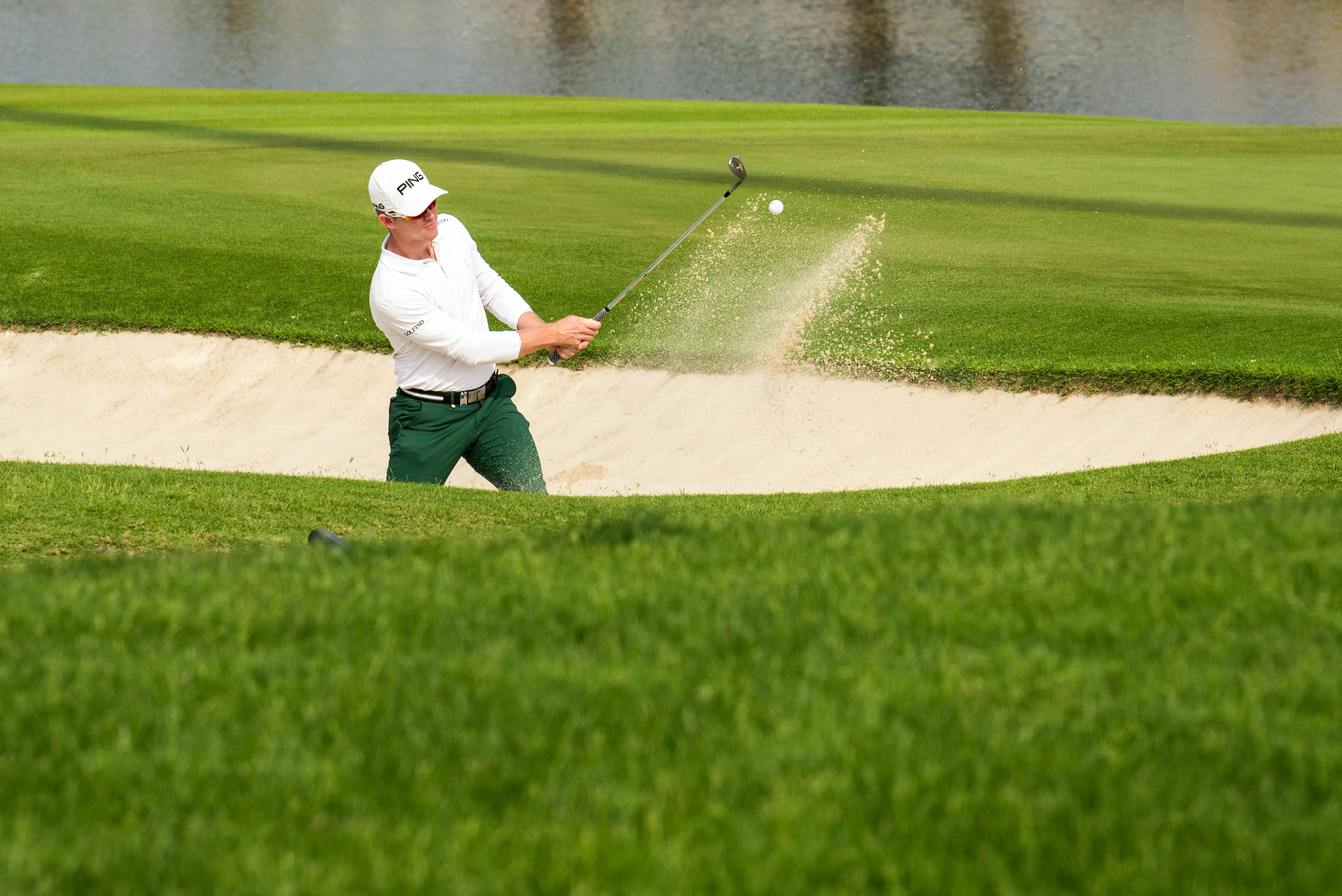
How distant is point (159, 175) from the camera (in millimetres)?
17938

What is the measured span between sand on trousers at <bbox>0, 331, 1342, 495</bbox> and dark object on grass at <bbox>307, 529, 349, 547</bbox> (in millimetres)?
5325

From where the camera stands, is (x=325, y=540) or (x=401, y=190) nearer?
(x=325, y=540)

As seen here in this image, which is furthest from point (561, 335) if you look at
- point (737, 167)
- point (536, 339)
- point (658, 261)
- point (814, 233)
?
point (814, 233)

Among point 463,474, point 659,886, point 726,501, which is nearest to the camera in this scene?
point 659,886

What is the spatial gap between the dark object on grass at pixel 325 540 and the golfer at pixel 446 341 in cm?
253

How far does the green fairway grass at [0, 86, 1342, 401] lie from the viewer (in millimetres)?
10727

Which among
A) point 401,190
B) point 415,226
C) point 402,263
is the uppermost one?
point 401,190

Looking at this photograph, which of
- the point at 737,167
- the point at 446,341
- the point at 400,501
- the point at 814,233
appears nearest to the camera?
the point at 400,501

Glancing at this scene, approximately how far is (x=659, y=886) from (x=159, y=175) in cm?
1790

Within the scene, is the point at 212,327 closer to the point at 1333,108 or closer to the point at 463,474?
the point at 463,474

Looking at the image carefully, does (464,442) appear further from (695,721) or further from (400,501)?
(695,721)

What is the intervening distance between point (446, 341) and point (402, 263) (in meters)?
0.51

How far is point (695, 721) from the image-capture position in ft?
8.99

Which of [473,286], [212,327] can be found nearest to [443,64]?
[212,327]
